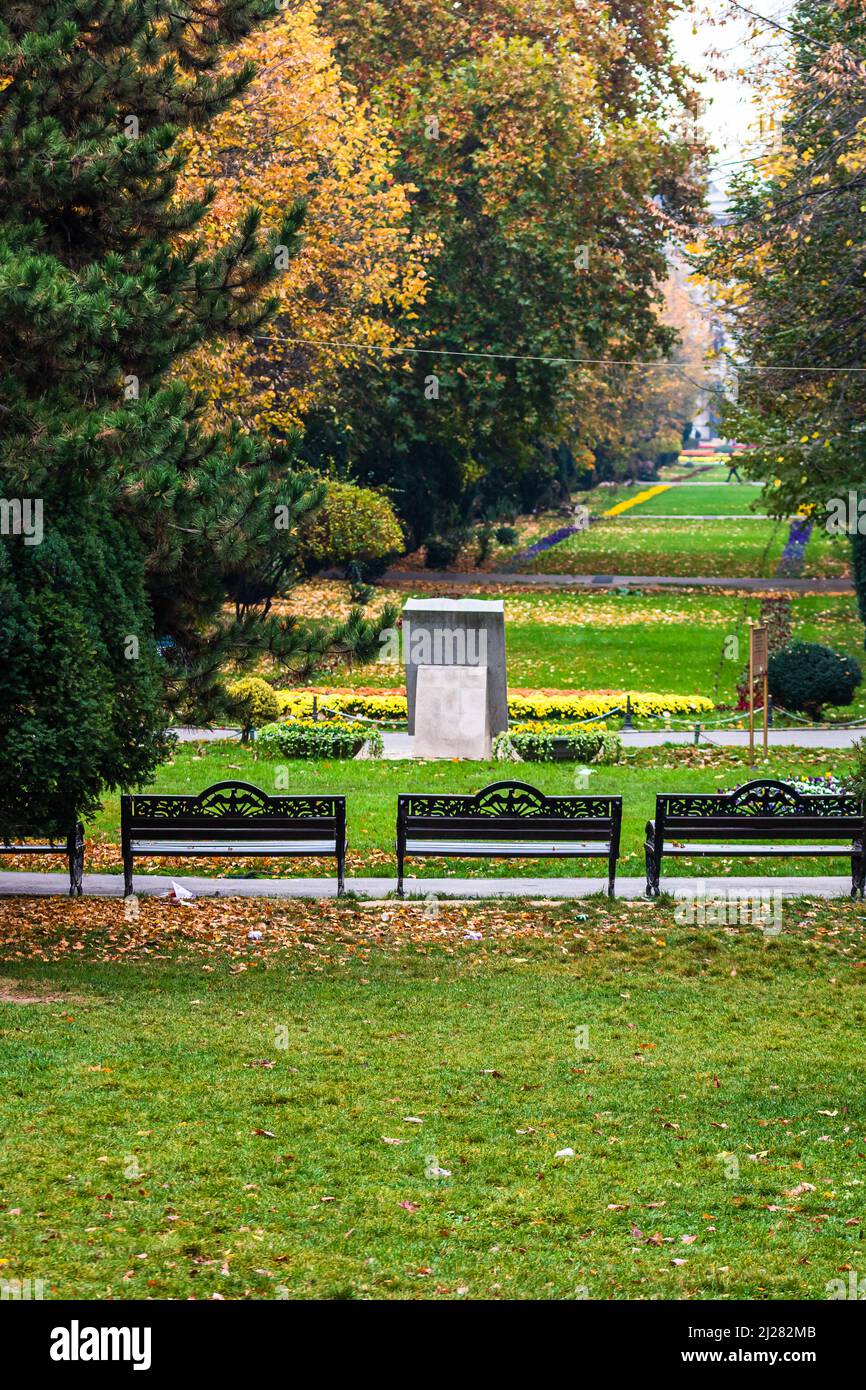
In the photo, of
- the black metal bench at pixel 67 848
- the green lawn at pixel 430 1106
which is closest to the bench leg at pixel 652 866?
the green lawn at pixel 430 1106

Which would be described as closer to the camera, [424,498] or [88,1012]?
[88,1012]

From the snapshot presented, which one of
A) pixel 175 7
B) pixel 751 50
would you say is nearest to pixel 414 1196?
pixel 175 7

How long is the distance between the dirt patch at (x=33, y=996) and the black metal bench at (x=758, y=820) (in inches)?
194

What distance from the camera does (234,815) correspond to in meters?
12.9

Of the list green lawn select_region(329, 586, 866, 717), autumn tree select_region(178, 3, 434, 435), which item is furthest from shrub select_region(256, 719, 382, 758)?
green lawn select_region(329, 586, 866, 717)

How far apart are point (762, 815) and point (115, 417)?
19.5 feet

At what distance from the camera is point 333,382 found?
34.4m

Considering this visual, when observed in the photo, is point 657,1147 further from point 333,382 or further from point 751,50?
point 333,382

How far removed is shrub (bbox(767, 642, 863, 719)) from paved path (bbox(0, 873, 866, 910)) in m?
10.5

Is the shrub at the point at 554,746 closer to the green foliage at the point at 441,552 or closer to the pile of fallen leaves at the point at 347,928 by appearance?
the pile of fallen leaves at the point at 347,928

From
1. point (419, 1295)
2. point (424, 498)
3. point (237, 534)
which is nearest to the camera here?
point (419, 1295)

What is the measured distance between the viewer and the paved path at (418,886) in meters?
13.2

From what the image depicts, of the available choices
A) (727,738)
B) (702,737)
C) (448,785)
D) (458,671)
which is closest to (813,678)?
(727,738)

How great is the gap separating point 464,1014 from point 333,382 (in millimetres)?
26128
